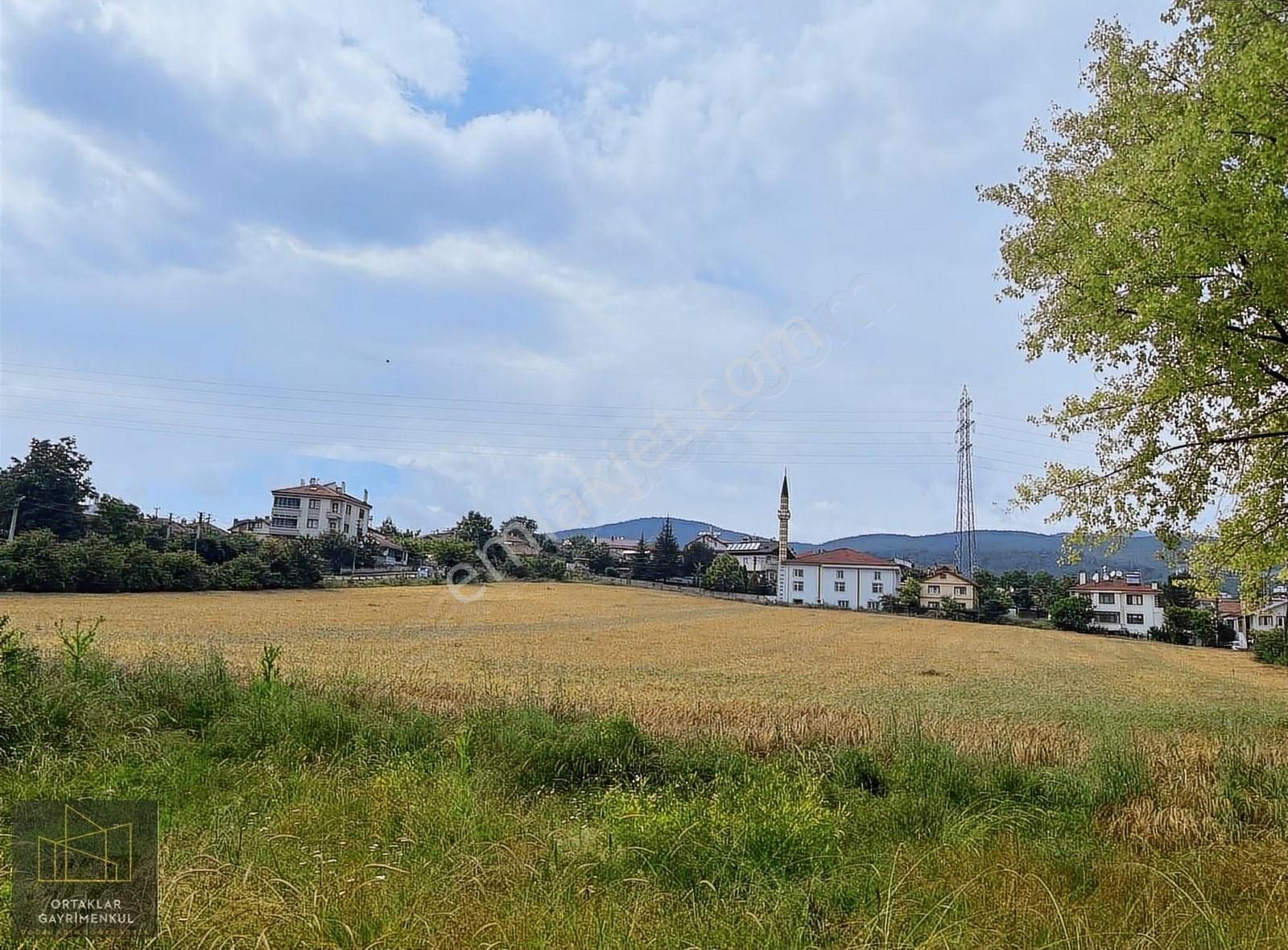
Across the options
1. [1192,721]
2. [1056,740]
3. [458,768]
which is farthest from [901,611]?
[458,768]

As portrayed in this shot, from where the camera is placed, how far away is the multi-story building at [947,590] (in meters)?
69.7

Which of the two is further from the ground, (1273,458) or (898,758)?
(1273,458)

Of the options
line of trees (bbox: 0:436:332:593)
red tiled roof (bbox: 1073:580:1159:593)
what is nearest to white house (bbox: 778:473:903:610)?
red tiled roof (bbox: 1073:580:1159:593)

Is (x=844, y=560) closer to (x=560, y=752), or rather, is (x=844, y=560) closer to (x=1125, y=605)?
(x=1125, y=605)

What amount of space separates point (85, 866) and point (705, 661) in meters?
21.4

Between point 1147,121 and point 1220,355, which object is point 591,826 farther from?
point 1147,121

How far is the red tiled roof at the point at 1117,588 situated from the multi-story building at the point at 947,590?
15.0 m

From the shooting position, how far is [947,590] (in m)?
74.4

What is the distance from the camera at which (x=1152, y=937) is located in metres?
3.18

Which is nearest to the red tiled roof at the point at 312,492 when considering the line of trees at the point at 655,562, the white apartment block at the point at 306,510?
the white apartment block at the point at 306,510

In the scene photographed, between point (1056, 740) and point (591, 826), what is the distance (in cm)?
601

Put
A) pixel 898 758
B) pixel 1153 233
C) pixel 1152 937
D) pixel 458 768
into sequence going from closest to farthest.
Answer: pixel 1152 937
pixel 458 768
pixel 898 758
pixel 1153 233

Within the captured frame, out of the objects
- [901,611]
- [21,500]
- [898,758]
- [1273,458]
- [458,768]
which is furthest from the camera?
[901,611]

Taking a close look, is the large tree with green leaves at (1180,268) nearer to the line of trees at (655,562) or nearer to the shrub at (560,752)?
the shrub at (560,752)
